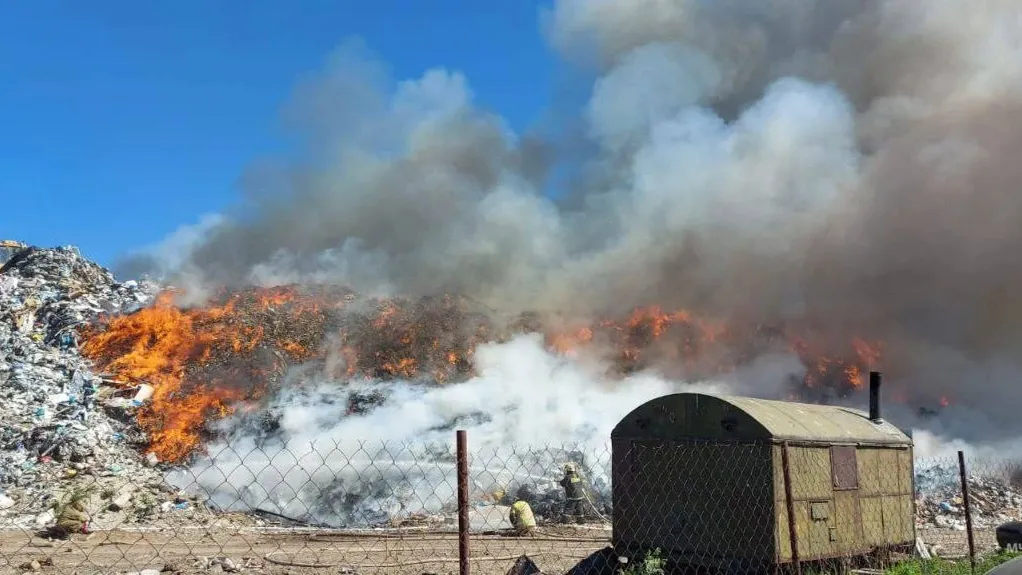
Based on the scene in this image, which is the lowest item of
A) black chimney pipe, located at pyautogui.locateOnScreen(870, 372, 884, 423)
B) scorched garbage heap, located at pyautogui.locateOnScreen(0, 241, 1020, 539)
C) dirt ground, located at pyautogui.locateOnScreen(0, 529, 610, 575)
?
dirt ground, located at pyautogui.locateOnScreen(0, 529, 610, 575)

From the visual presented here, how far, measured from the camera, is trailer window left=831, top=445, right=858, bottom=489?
8539 mm

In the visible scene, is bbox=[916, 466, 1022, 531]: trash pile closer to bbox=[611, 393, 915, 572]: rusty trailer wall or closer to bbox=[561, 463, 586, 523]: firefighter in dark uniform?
bbox=[561, 463, 586, 523]: firefighter in dark uniform

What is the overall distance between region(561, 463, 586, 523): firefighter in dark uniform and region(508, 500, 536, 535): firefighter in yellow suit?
5.30 feet

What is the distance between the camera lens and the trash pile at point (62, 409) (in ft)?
47.6

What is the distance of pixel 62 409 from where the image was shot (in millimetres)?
19094

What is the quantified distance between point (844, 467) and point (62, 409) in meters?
18.1

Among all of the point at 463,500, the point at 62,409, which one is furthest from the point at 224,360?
the point at 463,500

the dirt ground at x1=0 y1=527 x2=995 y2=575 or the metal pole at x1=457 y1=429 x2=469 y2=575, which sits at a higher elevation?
the metal pole at x1=457 y1=429 x2=469 y2=575

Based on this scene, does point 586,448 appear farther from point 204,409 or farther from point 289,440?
point 204,409

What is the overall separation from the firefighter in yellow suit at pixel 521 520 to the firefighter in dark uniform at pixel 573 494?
1.62m

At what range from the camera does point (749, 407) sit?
8.12 m

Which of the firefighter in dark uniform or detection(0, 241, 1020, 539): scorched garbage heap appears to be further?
detection(0, 241, 1020, 539): scorched garbage heap

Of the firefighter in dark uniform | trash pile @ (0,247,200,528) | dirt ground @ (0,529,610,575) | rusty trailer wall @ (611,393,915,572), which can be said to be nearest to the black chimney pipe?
rusty trailer wall @ (611,393,915,572)

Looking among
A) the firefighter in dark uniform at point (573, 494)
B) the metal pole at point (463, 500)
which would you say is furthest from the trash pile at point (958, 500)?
the metal pole at point (463, 500)
